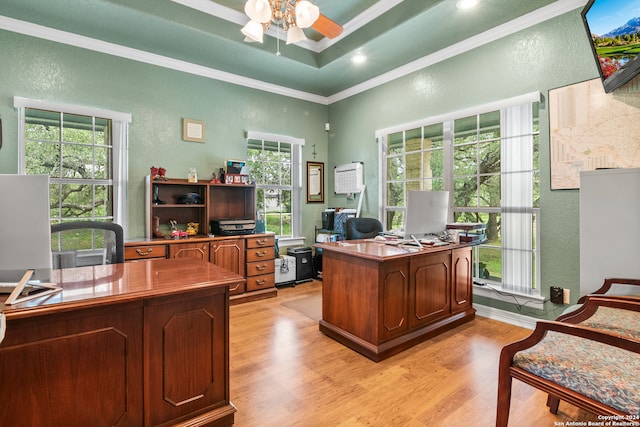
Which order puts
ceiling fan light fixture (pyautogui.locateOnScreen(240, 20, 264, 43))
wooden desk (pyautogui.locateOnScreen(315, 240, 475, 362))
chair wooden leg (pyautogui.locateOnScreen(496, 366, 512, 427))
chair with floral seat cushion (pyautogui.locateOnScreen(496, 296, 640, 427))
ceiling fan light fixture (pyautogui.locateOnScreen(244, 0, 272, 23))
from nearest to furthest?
1. chair with floral seat cushion (pyautogui.locateOnScreen(496, 296, 640, 427))
2. chair wooden leg (pyautogui.locateOnScreen(496, 366, 512, 427))
3. ceiling fan light fixture (pyautogui.locateOnScreen(244, 0, 272, 23))
4. ceiling fan light fixture (pyautogui.locateOnScreen(240, 20, 264, 43))
5. wooden desk (pyautogui.locateOnScreen(315, 240, 475, 362))

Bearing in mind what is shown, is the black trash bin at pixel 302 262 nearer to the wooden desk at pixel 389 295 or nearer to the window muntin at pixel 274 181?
the window muntin at pixel 274 181

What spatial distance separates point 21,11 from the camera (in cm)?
298

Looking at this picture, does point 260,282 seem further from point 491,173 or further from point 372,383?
point 491,173

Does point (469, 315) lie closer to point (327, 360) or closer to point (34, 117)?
point (327, 360)

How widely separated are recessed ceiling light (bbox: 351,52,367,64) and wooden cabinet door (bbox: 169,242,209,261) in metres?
2.96

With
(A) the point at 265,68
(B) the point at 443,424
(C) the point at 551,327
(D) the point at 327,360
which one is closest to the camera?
(C) the point at 551,327

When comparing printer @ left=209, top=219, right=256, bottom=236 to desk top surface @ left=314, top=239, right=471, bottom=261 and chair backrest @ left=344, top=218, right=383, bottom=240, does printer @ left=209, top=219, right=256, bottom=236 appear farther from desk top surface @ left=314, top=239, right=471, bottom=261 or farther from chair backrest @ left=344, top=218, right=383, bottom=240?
desk top surface @ left=314, top=239, right=471, bottom=261

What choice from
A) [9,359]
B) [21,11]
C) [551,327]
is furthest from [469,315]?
[21,11]

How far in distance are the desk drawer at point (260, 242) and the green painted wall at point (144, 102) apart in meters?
1.14

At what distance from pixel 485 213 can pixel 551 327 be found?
236 cm

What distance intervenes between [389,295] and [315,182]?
3.19m

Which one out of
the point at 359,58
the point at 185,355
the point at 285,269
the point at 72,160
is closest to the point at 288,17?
the point at 359,58

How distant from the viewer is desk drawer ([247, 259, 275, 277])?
407 cm

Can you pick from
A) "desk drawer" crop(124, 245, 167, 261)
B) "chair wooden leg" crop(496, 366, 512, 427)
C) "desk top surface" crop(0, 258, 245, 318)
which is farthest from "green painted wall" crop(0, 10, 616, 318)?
"desk top surface" crop(0, 258, 245, 318)
